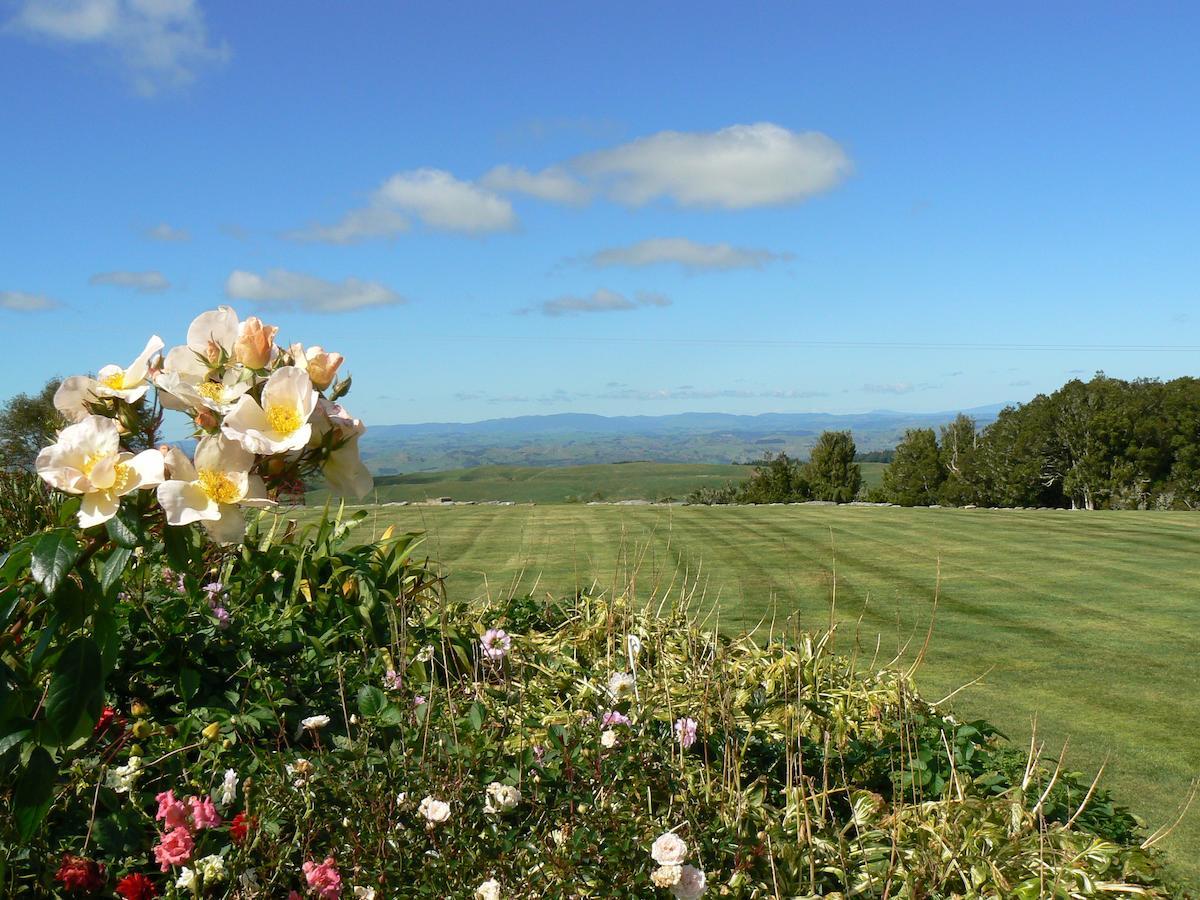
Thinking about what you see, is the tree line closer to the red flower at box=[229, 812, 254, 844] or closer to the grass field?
the grass field

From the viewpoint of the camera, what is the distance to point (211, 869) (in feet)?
6.68

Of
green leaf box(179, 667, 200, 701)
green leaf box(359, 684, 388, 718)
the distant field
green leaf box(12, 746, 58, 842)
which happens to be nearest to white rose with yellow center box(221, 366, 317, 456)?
green leaf box(12, 746, 58, 842)

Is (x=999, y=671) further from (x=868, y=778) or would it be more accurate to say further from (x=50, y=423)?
(x=50, y=423)

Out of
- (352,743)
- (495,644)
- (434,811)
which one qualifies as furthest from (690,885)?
(495,644)

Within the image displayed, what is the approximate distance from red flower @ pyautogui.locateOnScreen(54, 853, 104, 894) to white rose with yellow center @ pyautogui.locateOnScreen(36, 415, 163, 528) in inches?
44.9

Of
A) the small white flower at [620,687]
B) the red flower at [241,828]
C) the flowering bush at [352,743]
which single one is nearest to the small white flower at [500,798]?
the flowering bush at [352,743]

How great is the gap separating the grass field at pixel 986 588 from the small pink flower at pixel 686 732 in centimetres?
54

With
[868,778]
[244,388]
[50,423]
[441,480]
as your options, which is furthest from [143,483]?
[441,480]

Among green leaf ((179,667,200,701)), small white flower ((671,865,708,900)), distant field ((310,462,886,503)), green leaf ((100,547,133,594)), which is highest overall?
green leaf ((100,547,133,594))

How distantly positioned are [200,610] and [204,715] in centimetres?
49

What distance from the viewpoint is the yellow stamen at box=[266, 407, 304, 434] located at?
1541 millimetres

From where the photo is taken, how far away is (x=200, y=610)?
3.15 m

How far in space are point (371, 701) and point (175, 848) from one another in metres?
0.69

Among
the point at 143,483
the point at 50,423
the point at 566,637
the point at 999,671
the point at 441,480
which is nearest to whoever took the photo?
the point at 143,483
